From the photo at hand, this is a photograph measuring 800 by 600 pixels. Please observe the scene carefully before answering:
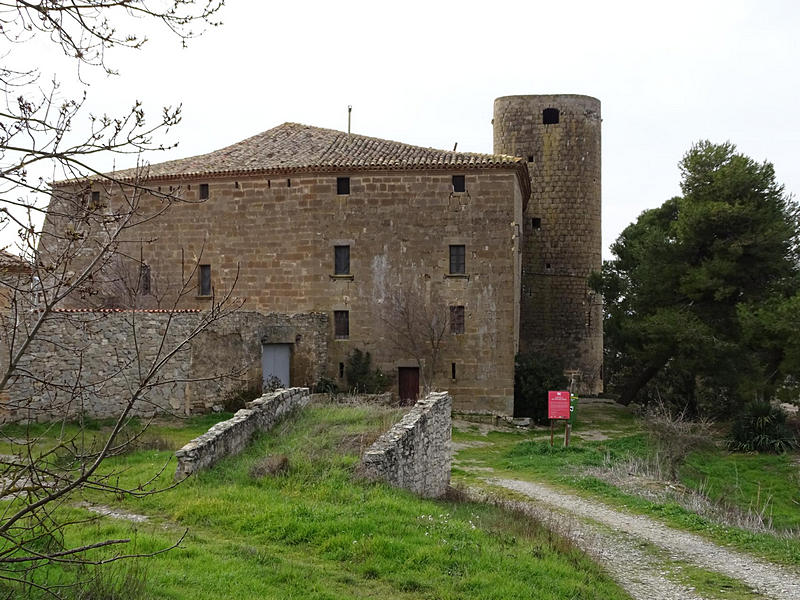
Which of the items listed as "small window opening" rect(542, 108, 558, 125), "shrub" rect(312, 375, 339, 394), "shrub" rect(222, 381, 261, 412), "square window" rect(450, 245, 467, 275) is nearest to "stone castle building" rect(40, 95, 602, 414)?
"square window" rect(450, 245, 467, 275)

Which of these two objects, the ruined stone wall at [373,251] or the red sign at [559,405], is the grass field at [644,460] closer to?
the red sign at [559,405]

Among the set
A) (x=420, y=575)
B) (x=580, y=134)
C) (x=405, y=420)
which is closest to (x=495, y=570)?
(x=420, y=575)

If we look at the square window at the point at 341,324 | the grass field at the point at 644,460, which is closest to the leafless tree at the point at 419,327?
the square window at the point at 341,324

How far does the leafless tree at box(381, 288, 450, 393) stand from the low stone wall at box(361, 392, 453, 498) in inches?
373

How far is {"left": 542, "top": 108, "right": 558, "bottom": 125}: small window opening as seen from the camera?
33.8 metres

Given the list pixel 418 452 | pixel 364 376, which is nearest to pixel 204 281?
pixel 364 376

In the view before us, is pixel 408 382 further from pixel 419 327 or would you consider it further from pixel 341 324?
pixel 341 324

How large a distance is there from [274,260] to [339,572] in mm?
18627

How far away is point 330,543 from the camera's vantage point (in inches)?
355

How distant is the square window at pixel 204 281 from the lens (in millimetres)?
26734

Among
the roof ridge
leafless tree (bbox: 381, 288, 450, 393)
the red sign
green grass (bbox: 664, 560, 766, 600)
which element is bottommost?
green grass (bbox: 664, 560, 766, 600)

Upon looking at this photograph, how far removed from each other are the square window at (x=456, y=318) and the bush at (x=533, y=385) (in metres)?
2.29

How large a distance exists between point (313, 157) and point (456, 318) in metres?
7.08

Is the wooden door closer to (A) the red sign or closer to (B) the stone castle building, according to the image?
(B) the stone castle building
